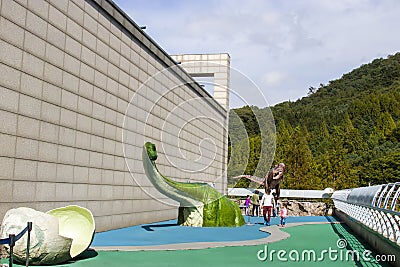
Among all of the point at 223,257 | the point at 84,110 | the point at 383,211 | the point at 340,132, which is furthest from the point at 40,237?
the point at 340,132

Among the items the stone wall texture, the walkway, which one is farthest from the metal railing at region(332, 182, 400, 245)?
the stone wall texture

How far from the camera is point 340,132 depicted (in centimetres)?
5841

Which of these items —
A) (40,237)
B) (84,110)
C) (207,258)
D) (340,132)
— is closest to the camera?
(40,237)

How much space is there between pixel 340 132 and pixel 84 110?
4968 centimetres

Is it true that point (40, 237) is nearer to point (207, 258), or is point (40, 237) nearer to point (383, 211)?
point (207, 258)

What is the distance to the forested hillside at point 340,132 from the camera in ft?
134

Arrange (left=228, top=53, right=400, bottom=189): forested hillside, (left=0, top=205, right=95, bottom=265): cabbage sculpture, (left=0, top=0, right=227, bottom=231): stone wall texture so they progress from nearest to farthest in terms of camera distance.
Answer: (left=0, top=205, right=95, bottom=265): cabbage sculpture → (left=0, top=0, right=227, bottom=231): stone wall texture → (left=228, top=53, right=400, bottom=189): forested hillside

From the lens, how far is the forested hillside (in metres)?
40.8

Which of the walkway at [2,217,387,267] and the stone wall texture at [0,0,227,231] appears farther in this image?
the stone wall texture at [0,0,227,231]

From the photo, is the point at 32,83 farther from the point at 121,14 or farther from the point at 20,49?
the point at 121,14

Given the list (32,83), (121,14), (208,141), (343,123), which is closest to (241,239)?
(32,83)

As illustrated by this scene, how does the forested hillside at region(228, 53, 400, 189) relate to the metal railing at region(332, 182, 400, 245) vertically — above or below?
above

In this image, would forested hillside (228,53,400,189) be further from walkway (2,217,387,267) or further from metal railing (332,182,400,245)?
walkway (2,217,387,267)

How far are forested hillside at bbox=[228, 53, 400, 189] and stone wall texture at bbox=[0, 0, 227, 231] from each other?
3301 mm
